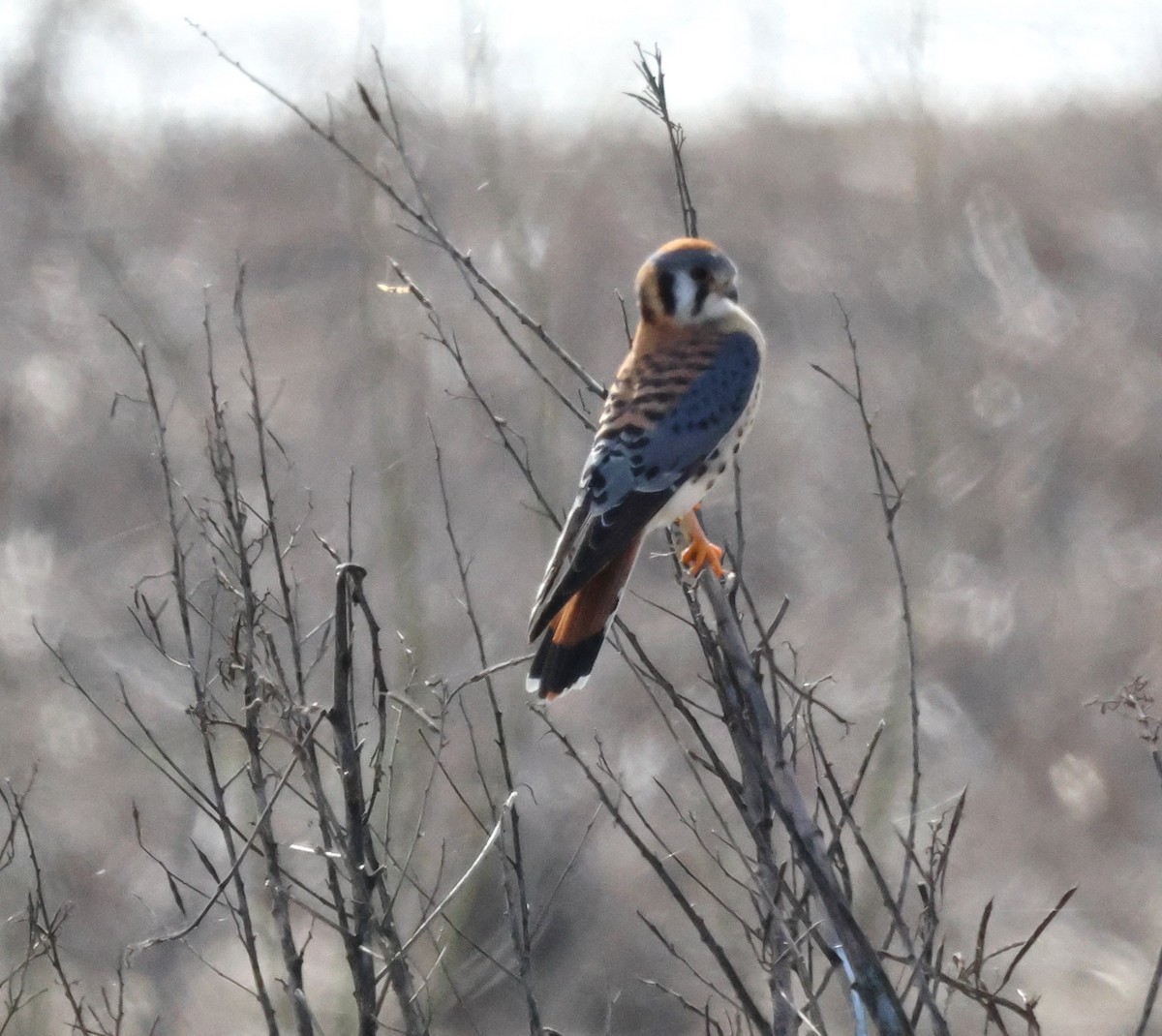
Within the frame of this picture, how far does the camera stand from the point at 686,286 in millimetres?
4438

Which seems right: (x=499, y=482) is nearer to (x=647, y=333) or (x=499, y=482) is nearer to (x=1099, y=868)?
(x=1099, y=868)

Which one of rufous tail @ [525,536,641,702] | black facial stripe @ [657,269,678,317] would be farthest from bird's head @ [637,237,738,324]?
rufous tail @ [525,536,641,702]

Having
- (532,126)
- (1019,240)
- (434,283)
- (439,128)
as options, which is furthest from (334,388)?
(1019,240)

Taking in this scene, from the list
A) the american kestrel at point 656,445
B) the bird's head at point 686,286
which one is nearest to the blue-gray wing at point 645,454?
the american kestrel at point 656,445

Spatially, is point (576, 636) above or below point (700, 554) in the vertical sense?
below

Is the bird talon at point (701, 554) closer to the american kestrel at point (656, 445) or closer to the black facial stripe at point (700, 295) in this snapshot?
the american kestrel at point (656, 445)

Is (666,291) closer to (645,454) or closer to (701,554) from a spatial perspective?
(645,454)

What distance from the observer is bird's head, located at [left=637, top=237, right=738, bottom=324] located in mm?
4352

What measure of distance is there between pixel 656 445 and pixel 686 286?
0.63 m

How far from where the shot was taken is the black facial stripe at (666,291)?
441 cm

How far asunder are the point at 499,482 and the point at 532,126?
313 cm

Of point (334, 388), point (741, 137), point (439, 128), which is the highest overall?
point (741, 137)

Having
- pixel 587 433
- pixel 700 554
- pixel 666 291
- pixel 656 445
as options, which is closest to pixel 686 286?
pixel 666 291

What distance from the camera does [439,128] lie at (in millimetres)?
8422
